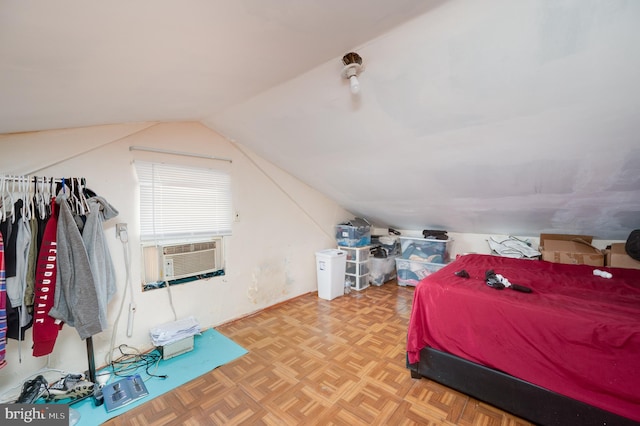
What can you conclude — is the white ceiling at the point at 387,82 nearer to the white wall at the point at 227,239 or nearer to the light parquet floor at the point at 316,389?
the white wall at the point at 227,239

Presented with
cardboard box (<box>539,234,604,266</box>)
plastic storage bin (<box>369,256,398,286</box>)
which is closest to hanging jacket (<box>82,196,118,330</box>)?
plastic storage bin (<box>369,256,398,286</box>)

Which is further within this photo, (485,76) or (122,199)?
(122,199)

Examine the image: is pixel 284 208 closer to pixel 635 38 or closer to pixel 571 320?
pixel 571 320

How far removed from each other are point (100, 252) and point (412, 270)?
13.0 feet

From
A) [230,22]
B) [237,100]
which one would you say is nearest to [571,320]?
[230,22]

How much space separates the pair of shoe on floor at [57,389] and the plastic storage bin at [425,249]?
3974 mm

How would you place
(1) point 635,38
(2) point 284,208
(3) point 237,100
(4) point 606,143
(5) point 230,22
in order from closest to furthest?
1. (5) point 230,22
2. (1) point 635,38
3. (4) point 606,143
4. (3) point 237,100
5. (2) point 284,208

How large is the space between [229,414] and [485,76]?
2.63 m

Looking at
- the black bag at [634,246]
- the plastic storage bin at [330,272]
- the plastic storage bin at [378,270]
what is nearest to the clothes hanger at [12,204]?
the plastic storage bin at [330,272]

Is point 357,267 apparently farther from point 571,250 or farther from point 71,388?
point 71,388

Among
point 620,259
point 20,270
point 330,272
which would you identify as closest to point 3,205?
point 20,270

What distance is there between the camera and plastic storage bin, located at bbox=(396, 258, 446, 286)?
4.05 meters

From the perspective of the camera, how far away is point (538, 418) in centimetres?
156

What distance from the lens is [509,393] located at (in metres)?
1.65
